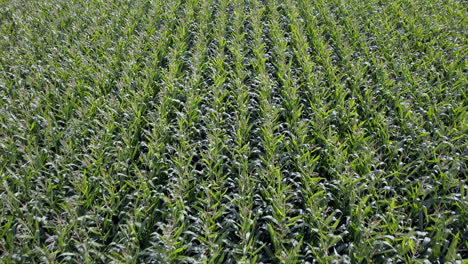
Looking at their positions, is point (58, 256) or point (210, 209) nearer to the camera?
point (58, 256)

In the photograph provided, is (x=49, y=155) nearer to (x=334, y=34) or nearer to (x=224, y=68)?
(x=224, y=68)

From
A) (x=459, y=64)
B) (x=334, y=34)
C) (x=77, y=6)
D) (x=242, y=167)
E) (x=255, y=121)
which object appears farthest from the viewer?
(x=77, y=6)

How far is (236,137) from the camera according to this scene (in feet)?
11.8

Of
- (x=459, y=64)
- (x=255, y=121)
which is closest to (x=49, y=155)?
(x=255, y=121)

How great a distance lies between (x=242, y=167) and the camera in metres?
3.29

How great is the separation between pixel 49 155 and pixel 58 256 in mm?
1027

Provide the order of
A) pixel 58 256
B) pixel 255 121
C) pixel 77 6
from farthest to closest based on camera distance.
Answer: pixel 77 6, pixel 255 121, pixel 58 256

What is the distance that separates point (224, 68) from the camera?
15.5 ft

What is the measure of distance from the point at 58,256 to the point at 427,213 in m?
2.31

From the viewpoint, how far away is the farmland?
9.04 ft

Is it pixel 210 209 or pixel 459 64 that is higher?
pixel 459 64

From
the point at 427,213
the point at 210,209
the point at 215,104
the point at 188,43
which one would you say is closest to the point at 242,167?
the point at 210,209

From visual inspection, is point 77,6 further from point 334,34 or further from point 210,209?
point 210,209

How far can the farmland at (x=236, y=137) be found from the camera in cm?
276
